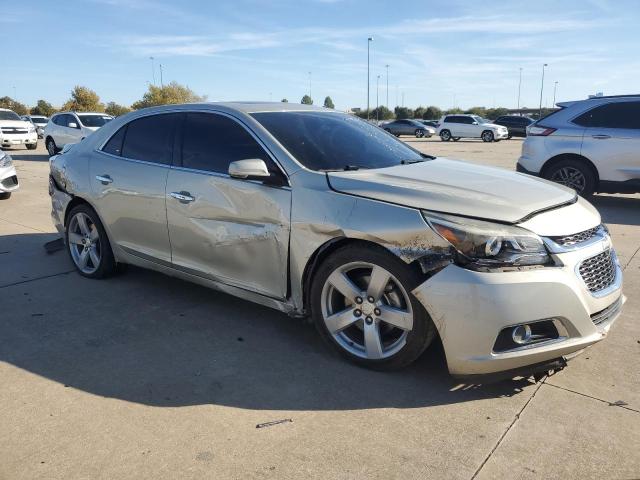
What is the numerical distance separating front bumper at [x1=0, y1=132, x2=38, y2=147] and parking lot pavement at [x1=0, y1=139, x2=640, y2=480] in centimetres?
2034

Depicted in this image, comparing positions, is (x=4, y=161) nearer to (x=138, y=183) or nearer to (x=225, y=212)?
(x=138, y=183)

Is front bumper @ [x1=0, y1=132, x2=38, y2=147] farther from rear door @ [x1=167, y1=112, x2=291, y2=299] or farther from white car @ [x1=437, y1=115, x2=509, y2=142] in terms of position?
white car @ [x1=437, y1=115, x2=509, y2=142]

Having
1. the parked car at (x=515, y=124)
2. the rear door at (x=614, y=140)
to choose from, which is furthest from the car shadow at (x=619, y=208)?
the parked car at (x=515, y=124)

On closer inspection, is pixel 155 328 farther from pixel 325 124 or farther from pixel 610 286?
pixel 610 286

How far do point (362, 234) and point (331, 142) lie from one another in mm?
1102

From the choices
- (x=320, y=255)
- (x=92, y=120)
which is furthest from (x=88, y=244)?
(x=92, y=120)

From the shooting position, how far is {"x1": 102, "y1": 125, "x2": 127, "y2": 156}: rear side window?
4777 millimetres

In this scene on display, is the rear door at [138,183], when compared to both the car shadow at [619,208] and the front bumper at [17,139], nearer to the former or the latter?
the car shadow at [619,208]

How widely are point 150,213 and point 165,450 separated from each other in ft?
7.25

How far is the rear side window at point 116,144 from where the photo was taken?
4777mm

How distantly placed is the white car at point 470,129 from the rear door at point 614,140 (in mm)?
26224

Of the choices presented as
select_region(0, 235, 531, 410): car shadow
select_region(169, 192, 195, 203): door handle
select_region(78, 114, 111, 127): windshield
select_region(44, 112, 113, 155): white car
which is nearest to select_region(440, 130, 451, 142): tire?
select_region(44, 112, 113, 155): white car

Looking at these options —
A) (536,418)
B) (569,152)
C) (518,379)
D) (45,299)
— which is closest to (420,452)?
(536,418)

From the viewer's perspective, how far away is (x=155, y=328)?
3.96m
